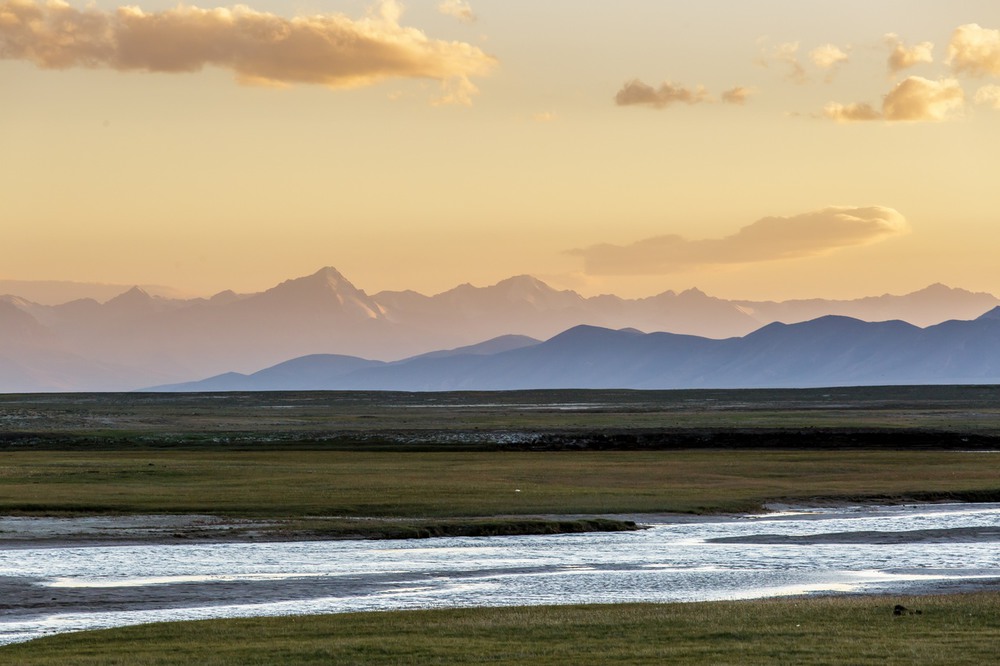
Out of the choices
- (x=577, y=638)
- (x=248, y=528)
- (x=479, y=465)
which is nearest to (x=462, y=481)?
(x=479, y=465)

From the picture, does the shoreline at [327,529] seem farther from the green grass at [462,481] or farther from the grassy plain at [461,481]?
the green grass at [462,481]

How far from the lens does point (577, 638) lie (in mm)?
30469

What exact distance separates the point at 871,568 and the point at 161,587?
23058 millimetres

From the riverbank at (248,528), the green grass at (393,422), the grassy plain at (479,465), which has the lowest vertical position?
the riverbank at (248,528)

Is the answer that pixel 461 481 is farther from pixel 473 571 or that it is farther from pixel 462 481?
pixel 473 571

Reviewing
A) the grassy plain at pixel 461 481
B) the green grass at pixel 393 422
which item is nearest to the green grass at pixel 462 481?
the grassy plain at pixel 461 481

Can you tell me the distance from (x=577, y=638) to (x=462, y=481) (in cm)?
4428

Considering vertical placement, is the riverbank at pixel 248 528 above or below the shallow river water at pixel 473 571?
above

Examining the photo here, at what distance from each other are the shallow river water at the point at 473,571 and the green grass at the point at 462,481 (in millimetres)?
9346

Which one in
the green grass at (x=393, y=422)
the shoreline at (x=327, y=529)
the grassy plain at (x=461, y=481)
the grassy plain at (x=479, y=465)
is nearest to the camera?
the shoreline at (x=327, y=529)

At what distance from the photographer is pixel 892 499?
68750 mm

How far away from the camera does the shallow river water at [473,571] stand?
37125 millimetres

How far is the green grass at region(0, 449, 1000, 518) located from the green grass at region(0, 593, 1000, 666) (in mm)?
26334

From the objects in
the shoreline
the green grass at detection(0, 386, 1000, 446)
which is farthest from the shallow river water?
the green grass at detection(0, 386, 1000, 446)
